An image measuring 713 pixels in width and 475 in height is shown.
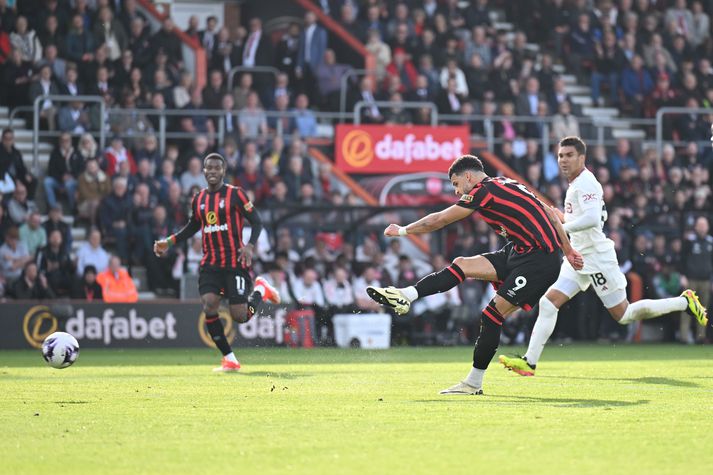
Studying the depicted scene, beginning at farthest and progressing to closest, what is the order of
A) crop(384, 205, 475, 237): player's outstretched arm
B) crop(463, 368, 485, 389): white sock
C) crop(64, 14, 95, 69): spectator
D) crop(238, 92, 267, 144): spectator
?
crop(238, 92, 267, 144): spectator, crop(64, 14, 95, 69): spectator, crop(463, 368, 485, 389): white sock, crop(384, 205, 475, 237): player's outstretched arm

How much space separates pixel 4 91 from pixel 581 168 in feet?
45.4

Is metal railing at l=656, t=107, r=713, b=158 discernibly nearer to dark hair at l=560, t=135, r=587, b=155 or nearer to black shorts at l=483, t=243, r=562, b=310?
dark hair at l=560, t=135, r=587, b=155

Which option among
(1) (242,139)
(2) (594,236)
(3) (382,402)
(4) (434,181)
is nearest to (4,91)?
(1) (242,139)

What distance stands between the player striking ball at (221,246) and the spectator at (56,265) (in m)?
6.29

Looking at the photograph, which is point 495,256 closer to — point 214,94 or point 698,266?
point 698,266

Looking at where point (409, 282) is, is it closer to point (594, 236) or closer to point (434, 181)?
point (434, 181)

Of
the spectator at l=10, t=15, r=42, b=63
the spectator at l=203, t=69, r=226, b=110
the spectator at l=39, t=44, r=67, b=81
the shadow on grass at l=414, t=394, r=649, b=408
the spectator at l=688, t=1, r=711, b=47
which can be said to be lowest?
the shadow on grass at l=414, t=394, r=649, b=408

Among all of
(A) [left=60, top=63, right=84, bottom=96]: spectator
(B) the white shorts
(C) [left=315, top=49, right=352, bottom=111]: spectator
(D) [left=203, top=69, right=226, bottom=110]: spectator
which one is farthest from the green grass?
(C) [left=315, top=49, right=352, bottom=111]: spectator

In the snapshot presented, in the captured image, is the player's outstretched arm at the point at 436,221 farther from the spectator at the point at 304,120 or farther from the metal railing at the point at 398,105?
the metal railing at the point at 398,105

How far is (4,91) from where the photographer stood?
81.5 feet

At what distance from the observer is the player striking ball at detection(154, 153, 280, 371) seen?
1572 cm

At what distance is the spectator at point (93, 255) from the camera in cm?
2188

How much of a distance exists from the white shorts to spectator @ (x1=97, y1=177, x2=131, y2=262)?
9726 millimetres

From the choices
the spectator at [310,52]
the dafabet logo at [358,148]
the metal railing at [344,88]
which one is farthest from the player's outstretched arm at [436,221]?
the spectator at [310,52]
